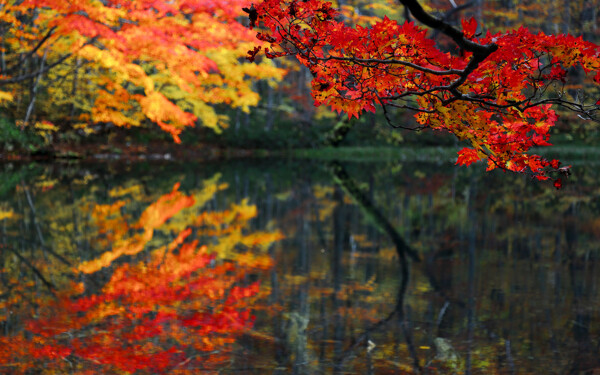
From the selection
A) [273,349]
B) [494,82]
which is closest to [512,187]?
[273,349]

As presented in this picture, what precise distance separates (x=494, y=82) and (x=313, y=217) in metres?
8.67

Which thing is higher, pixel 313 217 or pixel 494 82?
pixel 494 82

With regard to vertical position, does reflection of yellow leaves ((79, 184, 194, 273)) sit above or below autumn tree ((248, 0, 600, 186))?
below

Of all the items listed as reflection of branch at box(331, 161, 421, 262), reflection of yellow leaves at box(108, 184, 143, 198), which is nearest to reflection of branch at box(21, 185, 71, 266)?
reflection of yellow leaves at box(108, 184, 143, 198)

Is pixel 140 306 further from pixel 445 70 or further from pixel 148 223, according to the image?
pixel 148 223

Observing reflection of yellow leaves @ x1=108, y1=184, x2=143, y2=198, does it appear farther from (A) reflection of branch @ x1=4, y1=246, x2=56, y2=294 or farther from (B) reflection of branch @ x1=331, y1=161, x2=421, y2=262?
(A) reflection of branch @ x1=4, y1=246, x2=56, y2=294

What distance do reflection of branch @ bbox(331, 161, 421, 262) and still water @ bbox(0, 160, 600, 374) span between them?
0.06 meters

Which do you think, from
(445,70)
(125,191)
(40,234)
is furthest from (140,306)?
(125,191)

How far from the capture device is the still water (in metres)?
4.54

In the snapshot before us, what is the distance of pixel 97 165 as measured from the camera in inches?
940

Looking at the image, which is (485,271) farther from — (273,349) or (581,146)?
(581,146)

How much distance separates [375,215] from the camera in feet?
39.0

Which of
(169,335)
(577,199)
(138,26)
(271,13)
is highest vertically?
(138,26)

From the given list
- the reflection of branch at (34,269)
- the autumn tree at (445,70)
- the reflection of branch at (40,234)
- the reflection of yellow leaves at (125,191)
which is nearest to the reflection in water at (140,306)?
the reflection of branch at (34,269)
